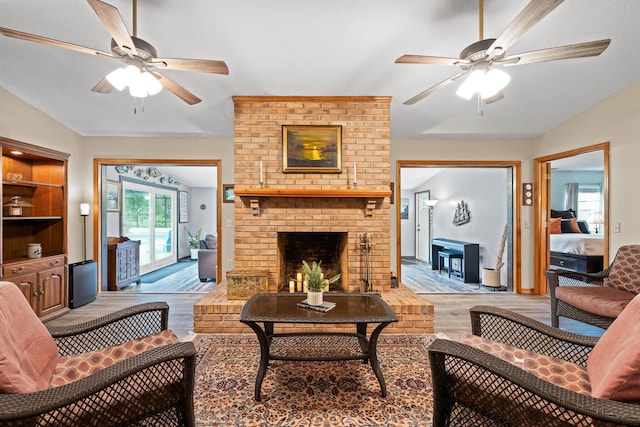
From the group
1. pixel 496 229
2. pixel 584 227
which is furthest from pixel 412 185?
pixel 584 227

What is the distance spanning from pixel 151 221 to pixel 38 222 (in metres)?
3.34

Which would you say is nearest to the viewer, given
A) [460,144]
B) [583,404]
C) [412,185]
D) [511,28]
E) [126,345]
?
[583,404]

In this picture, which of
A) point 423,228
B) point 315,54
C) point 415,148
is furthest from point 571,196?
point 315,54

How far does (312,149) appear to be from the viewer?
3.37 metres

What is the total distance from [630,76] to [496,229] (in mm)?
2755

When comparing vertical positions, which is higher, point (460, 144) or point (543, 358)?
point (460, 144)

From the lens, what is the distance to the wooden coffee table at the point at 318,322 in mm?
1955

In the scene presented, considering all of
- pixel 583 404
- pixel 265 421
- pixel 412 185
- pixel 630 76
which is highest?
pixel 630 76

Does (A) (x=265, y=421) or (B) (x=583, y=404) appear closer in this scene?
(B) (x=583, y=404)

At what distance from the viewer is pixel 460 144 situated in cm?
453

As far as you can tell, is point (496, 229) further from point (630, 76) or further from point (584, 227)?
point (584, 227)

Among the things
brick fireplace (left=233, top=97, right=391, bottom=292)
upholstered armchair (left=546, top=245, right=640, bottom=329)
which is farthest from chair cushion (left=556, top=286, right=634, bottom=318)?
brick fireplace (left=233, top=97, right=391, bottom=292)

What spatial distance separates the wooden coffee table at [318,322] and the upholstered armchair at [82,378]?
596 mm

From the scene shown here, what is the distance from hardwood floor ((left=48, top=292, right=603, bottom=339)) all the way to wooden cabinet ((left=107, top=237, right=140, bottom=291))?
0.28 metres
